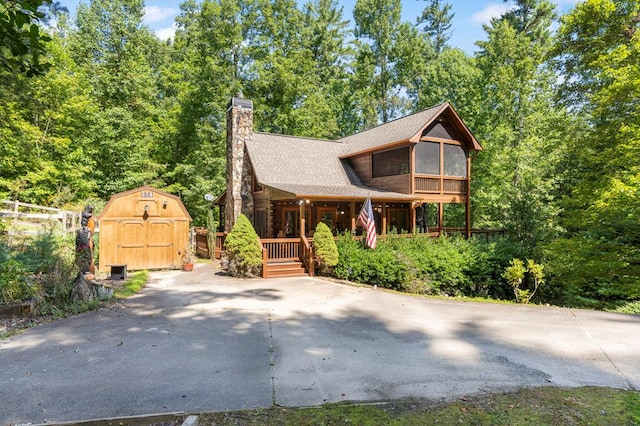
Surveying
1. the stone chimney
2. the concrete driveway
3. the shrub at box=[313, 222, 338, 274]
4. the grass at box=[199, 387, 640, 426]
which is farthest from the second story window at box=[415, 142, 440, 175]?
the grass at box=[199, 387, 640, 426]

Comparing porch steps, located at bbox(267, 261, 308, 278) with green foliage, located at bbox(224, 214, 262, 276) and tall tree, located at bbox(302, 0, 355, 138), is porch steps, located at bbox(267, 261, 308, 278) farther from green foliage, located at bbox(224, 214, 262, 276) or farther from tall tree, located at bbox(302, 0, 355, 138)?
tall tree, located at bbox(302, 0, 355, 138)

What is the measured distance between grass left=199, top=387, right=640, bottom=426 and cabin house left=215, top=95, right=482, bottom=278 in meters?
12.3

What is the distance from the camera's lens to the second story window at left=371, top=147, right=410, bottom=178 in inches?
677

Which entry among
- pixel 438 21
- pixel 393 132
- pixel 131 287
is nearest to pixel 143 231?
pixel 131 287

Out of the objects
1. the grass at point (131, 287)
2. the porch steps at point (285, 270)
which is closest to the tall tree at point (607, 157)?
the porch steps at point (285, 270)

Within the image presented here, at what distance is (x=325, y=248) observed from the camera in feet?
41.4

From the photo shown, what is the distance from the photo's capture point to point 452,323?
275 inches

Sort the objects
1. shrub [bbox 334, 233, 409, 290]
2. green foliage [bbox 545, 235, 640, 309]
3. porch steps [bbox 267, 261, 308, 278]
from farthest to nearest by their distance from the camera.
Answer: porch steps [bbox 267, 261, 308, 278] → green foliage [bbox 545, 235, 640, 309] → shrub [bbox 334, 233, 409, 290]

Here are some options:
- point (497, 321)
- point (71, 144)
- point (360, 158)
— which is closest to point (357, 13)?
point (360, 158)

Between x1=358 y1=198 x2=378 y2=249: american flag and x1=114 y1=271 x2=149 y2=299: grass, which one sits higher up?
x1=358 y1=198 x2=378 y2=249: american flag

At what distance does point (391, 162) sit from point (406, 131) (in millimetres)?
1665

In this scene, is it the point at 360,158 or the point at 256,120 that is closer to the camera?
the point at 360,158

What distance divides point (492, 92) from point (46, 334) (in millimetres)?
27218

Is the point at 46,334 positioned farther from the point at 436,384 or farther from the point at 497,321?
the point at 497,321
